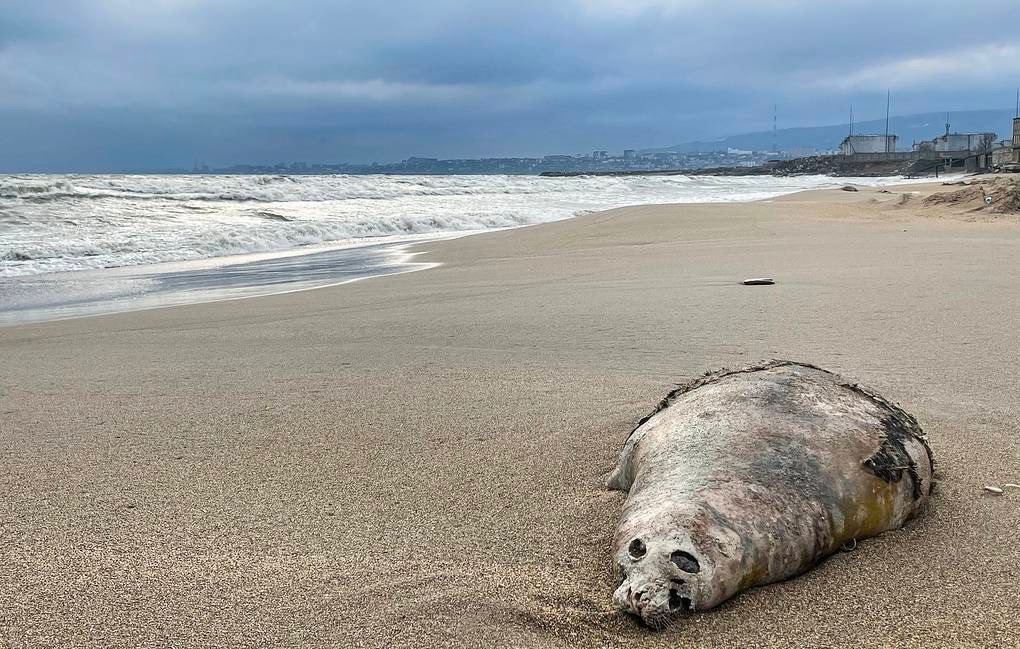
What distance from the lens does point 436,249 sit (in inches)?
483

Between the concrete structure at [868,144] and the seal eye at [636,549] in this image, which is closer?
the seal eye at [636,549]

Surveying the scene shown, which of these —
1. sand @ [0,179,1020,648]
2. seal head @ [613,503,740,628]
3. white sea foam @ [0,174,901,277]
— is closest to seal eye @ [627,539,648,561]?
seal head @ [613,503,740,628]

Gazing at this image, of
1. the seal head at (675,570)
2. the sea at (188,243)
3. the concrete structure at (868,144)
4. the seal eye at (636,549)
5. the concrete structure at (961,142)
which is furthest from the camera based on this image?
the concrete structure at (868,144)

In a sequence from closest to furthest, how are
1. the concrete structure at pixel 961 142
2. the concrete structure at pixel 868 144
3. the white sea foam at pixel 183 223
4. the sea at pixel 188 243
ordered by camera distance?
the sea at pixel 188 243, the white sea foam at pixel 183 223, the concrete structure at pixel 961 142, the concrete structure at pixel 868 144

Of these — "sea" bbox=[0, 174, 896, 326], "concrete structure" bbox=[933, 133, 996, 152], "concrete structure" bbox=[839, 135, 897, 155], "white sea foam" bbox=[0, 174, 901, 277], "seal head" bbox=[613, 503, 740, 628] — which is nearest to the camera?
"seal head" bbox=[613, 503, 740, 628]

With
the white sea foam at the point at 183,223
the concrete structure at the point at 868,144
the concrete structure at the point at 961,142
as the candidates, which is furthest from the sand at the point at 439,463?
the concrete structure at the point at 868,144

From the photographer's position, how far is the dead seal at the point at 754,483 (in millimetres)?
1844

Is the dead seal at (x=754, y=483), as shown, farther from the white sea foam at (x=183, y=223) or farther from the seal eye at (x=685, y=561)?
the white sea foam at (x=183, y=223)

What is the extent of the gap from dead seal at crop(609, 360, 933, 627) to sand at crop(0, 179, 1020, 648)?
0.07m

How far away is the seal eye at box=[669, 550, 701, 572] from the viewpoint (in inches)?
71.5

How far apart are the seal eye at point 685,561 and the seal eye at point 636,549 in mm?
81

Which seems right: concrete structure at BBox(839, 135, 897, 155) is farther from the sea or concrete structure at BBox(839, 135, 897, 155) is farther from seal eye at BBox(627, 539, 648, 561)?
seal eye at BBox(627, 539, 648, 561)

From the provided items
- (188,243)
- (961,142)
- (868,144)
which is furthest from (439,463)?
(868,144)

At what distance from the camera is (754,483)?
6.81ft
